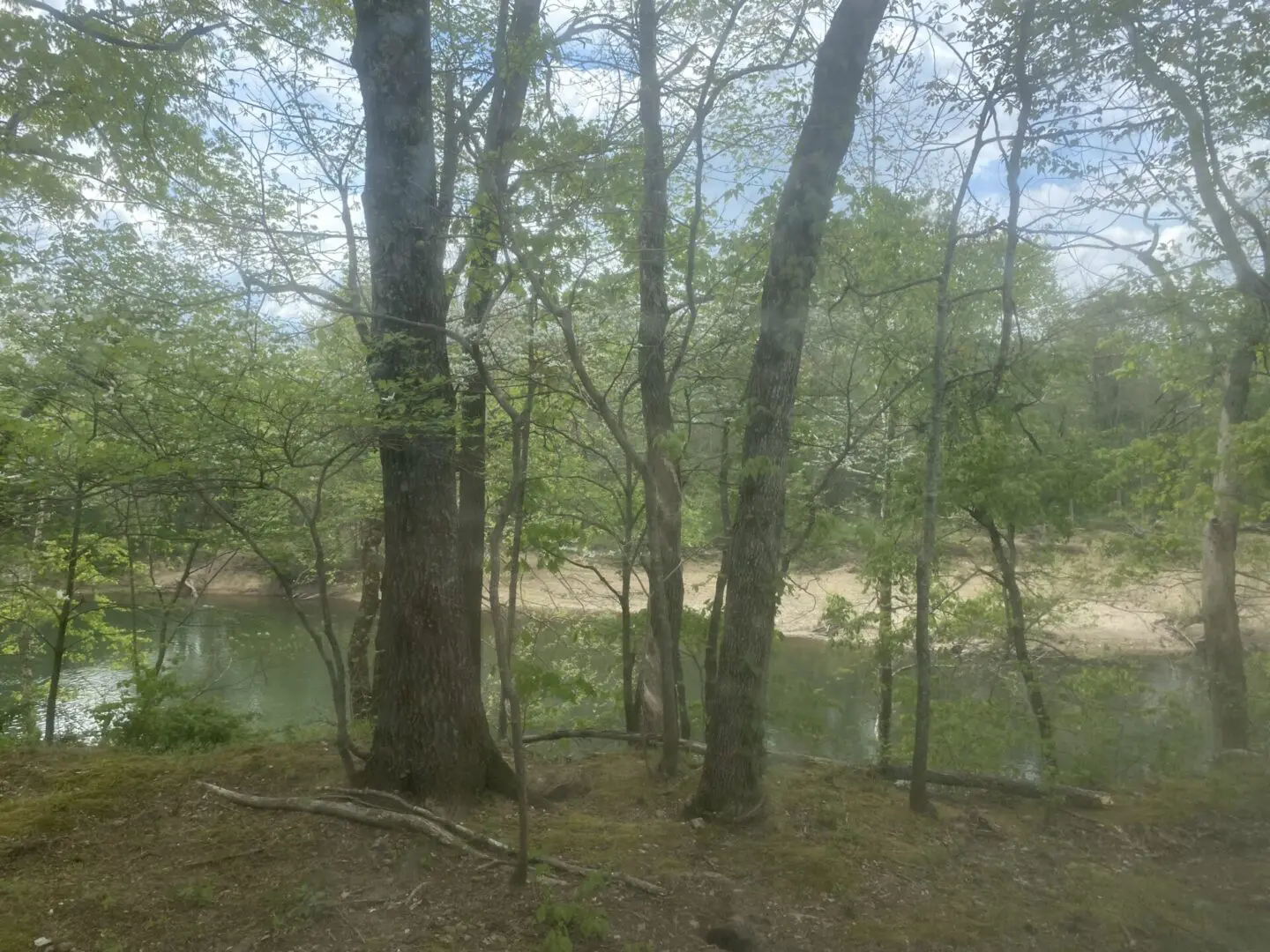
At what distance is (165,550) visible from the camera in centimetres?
927

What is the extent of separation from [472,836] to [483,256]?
10.7 feet

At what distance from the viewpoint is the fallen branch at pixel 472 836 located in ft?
14.5

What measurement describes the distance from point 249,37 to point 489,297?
2.97 m

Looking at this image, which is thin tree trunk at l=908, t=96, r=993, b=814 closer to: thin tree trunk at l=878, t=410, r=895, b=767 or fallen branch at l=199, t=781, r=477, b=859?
thin tree trunk at l=878, t=410, r=895, b=767

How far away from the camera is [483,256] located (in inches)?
207

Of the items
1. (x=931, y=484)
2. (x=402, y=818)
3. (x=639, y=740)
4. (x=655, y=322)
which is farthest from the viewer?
(x=639, y=740)

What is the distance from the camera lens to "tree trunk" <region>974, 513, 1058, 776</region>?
6559mm

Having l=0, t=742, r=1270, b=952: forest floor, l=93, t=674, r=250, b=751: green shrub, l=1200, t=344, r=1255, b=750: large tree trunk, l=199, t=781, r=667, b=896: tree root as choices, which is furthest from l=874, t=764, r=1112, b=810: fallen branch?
l=93, t=674, r=250, b=751: green shrub

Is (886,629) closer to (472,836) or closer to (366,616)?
(472,836)

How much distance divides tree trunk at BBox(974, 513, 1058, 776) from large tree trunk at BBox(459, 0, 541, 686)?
153 inches

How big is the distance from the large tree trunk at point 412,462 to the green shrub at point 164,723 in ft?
10.1

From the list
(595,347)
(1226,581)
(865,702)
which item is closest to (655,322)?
(595,347)

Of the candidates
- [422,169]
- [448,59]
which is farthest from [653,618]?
[448,59]

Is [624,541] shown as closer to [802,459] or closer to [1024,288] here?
[802,459]
